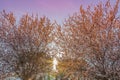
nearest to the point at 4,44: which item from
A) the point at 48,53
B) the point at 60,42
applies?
the point at 48,53

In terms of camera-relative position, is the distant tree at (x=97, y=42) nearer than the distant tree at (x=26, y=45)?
Yes

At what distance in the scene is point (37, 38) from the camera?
2752 centimetres

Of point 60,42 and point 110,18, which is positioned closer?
point 110,18

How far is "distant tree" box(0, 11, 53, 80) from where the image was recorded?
2642cm

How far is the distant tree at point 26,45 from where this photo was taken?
1040 inches

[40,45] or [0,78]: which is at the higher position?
[40,45]

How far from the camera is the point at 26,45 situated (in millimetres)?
26609

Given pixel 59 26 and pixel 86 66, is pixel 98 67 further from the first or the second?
pixel 59 26

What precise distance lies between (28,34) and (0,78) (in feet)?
17.2

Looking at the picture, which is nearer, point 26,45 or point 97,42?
point 97,42

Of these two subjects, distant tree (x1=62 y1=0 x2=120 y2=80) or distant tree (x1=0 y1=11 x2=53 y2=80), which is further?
distant tree (x1=0 y1=11 x2=53 y2=80)

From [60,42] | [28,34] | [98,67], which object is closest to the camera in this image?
[98,67]

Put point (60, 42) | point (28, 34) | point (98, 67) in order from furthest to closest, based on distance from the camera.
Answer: point (28, 34) < point (60, 42) < point (98, 67)

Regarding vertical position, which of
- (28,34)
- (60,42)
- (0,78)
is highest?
(28,34)
